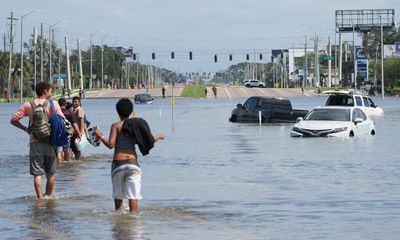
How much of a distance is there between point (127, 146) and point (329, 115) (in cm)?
2347

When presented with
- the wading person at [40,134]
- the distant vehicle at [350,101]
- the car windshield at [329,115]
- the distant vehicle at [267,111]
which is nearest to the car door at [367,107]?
the distant vehicle at [350,101]

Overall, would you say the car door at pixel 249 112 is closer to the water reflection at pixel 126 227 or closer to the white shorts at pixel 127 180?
the water reflection at pixel 126 227

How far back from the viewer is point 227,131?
44.3m

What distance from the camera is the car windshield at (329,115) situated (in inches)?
1481

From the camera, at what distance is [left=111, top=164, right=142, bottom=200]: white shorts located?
14914mm

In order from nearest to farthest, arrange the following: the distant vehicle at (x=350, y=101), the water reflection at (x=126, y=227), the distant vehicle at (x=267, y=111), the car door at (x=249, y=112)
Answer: the water reflection at (x=126, y=227) → the distant vehicle at (x=350, y=101) → the distant vehicle at (x=267, y=111) → the car door at (x=249, y=112)

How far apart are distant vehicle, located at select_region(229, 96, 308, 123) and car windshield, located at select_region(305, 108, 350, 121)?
1456 cm

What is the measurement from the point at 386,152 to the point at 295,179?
8995 mm

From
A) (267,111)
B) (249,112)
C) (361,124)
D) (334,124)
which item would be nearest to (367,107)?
(267,111)

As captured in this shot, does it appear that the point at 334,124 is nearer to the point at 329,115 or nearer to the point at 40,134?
the point at 329,115

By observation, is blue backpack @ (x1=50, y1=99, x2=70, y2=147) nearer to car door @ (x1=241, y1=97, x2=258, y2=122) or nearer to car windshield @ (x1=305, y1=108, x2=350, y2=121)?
car windshield @ (x1=305, y1=108, x2=350, y2=121)

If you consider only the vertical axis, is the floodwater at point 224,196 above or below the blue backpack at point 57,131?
below

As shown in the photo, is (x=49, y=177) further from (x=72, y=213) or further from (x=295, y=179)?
(x=295, y=179)

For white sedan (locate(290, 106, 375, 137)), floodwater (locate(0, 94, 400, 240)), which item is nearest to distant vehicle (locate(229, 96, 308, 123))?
white sedan (locate(290, 106, 375, 137))
